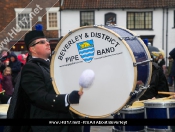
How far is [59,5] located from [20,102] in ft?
71.3

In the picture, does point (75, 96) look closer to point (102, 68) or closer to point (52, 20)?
point (102, 68)

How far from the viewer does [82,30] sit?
9.65ft

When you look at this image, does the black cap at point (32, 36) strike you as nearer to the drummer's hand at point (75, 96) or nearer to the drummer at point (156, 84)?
the drummer's hand at point (75, 96)

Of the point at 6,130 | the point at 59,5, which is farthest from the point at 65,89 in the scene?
the point at 59,5

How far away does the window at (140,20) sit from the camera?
24422 mm

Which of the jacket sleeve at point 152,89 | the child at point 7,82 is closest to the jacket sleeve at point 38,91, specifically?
the jacket sleeve at point 152,89

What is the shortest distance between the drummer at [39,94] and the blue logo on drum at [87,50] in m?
0.27

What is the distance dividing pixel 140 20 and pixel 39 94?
72.8 feet

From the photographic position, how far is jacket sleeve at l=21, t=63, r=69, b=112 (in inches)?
107

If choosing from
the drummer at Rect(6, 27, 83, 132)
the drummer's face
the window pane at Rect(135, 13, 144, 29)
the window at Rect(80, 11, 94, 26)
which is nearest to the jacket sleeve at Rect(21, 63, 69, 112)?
the drummer at Rect(6, 27, 83, 132)

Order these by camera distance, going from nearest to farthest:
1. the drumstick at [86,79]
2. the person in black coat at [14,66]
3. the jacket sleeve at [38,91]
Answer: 1. the drumstick at [86,79]
2. the jacket sleeve at [38,91]
3. the person in black coat at [14,66]

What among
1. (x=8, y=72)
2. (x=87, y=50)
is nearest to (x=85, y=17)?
(x=8, y=72)

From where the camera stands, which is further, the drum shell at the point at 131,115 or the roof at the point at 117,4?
the roof at the point at 117,4

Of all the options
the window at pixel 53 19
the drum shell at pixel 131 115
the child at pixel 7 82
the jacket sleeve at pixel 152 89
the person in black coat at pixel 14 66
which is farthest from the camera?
Result: the window at pixel 53 19
